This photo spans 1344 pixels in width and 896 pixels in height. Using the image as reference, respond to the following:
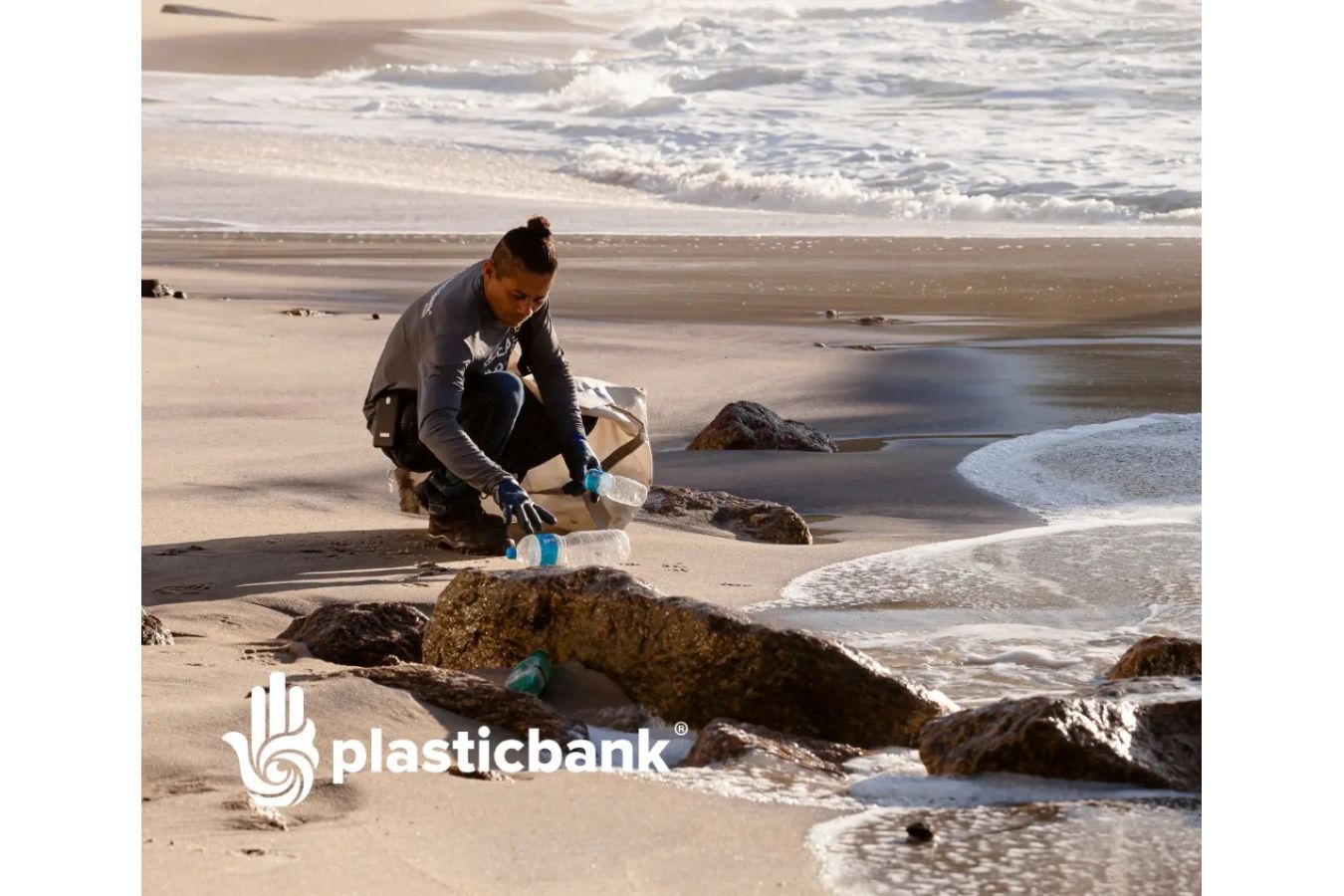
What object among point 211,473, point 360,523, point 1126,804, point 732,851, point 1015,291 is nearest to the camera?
point 732,851

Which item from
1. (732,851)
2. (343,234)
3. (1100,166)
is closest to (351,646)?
(732,851)

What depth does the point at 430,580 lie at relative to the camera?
4.47 m

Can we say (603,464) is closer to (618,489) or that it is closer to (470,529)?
(618,489)

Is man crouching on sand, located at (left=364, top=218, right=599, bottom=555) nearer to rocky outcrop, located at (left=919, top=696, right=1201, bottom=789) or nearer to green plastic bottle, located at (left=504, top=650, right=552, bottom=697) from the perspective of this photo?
green plastic bottle, located at (left=504, top=650, right=552, bottom=697)

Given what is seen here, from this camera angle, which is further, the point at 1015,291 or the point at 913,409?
the point at 1015,291

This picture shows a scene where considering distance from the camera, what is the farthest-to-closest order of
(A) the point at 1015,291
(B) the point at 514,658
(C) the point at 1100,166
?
(C) the point at 1100,166
(A) the point at 1015,291
(B) the point at 514,658

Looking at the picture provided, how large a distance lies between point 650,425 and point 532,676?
375 cm

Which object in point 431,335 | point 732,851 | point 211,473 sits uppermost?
point 431,335

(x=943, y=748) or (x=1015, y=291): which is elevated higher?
(x=1015, y=291)

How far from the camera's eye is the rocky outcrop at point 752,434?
6.52 metres

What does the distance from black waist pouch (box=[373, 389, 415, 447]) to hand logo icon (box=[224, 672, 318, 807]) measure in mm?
1758

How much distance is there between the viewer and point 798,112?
A: 2591 cm

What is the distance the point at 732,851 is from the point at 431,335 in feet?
6.84

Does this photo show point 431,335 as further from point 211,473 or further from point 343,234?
point 343,234
